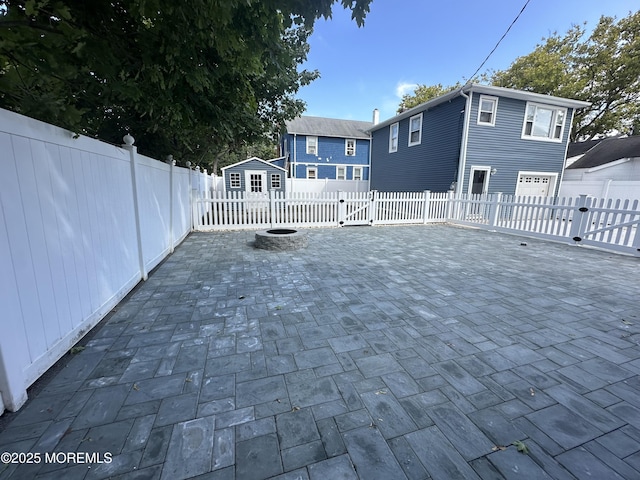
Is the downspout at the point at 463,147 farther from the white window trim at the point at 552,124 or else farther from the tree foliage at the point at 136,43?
the tree foliage at the point at 136,43

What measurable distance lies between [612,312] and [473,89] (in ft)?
30.9

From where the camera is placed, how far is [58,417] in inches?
63.1

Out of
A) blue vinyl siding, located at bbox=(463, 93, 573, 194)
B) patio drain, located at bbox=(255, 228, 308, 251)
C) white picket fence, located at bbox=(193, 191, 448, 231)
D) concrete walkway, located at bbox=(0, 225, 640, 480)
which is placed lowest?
concrete walkway, located at bbox=(0, 225, 640, 480)

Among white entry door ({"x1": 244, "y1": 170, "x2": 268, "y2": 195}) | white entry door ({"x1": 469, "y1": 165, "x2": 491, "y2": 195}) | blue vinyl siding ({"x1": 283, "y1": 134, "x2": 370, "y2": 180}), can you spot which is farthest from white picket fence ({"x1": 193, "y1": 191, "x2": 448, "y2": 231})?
blue vinyl siding ({"x1": 283, "y1": 134, "x2": 370, "y2": 180})

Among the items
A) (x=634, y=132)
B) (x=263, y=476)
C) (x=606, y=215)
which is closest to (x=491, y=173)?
(x=606, y=215)

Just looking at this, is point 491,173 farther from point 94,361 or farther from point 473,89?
point 94,361

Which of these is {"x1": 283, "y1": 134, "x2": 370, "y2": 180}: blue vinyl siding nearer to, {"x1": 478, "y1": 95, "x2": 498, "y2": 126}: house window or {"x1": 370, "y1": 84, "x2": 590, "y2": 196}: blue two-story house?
{"x1": 370, "y1": 84, "x2": 590, "y2": 196}: blue two-story house

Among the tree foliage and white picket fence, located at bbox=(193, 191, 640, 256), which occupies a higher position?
the tree foliage

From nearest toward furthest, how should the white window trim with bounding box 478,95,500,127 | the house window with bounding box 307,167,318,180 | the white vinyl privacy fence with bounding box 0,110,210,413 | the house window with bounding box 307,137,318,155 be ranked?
the white vinyl privacy fence with bounding box 0,110,210,413 → the white window trim with bounding box 478,95,500,127 → the house window with bounding box 307,137,318,155 → the house window with bounding box 307,167,318,180

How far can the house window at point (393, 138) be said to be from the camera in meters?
14.3

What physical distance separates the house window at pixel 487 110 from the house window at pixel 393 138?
4508 millimetres

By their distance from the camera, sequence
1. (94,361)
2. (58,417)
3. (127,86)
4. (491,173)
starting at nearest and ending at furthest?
(58,417), (94,361), (127,86), (491,173)

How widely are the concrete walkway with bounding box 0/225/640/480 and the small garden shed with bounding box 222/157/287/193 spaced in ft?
41.9

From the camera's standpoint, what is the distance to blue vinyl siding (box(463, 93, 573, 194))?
34.3 feet
